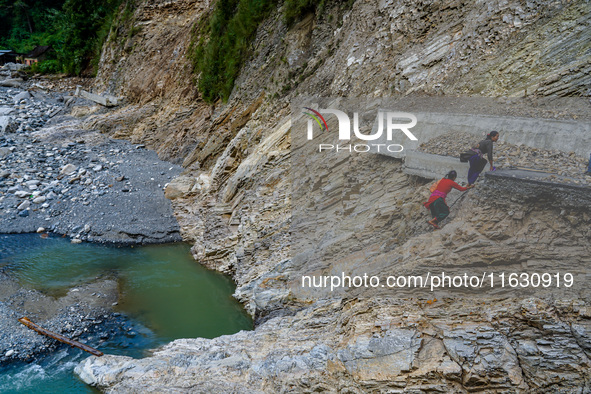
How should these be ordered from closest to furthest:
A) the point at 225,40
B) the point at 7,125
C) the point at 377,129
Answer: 1. the point at 377,129
2. the point at 225,40
3. the point at 7,125

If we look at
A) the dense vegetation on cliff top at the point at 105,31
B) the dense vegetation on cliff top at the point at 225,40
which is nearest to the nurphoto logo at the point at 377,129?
the dense vegetation on cliff top at the point at 105,31

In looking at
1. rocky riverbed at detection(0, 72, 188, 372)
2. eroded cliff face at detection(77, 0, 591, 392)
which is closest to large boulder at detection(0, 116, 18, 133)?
rocky riverbed at detection(0, 72, 188, 372)

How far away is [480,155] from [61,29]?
1241 inches

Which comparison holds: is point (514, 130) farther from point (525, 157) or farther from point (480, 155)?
point (480, 155)

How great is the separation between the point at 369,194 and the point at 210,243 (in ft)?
18.9

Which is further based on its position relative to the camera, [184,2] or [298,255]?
[184,2]

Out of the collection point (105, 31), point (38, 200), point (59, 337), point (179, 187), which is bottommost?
point (59, 337)

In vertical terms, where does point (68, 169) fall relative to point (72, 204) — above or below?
above

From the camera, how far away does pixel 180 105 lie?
1811 cm

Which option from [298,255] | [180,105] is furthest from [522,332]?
[180,105]

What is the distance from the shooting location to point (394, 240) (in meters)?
6.06

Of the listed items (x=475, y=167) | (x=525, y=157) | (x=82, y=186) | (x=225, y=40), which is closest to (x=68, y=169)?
(x=82, y=186)

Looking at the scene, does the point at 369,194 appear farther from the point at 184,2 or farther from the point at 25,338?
the point at 184,2

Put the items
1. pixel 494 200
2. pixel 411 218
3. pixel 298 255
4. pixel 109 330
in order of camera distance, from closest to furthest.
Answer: pixel 494 200, pixel 411 218, pixel 298 255, pixel 109 330
